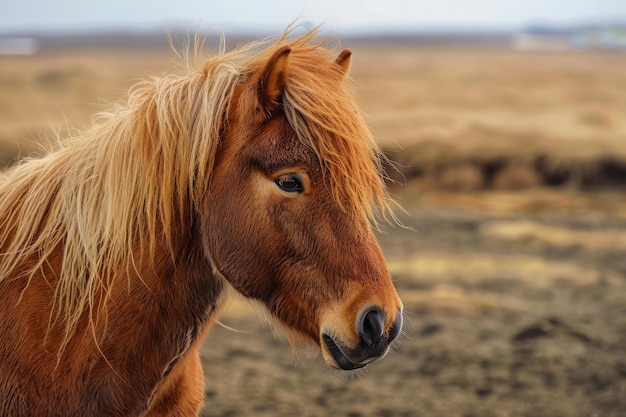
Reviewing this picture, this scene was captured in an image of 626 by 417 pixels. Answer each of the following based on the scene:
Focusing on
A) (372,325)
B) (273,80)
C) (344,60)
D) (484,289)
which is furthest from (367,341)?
(484,289)

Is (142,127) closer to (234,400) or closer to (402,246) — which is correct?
(234,400)

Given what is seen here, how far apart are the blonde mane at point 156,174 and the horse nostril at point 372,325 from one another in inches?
14.9

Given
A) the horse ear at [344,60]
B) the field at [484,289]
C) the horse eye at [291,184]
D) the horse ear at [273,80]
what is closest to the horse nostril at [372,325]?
the field at [484,289]

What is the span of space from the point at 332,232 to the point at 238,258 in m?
0.33

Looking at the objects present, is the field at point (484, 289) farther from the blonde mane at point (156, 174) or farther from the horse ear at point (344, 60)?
the blonde mane at point (156, 174)

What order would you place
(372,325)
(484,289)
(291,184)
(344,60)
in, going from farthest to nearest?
(484,289) < (344,60) < (291,184) < (372,325)

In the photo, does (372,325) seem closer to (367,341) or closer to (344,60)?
(367,341)

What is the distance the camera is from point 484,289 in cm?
934

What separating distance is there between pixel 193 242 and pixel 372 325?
706 mm

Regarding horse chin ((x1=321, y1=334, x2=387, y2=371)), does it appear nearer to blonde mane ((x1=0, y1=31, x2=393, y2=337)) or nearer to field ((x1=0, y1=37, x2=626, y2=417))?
field ((x1=0, y1=37, x2=626, y2=417))

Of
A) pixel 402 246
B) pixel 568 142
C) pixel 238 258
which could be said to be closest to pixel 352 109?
pixel 238 258

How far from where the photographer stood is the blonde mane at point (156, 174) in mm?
2553

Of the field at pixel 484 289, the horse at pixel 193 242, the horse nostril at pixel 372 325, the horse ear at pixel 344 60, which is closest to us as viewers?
the horse nostril at pixel 372 325

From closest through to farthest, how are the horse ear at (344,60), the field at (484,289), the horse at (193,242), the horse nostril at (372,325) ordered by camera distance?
the horse nostril at (372,325) → the horse at (193,242) → the horse ear at (344,60) → the field at (484,289)
